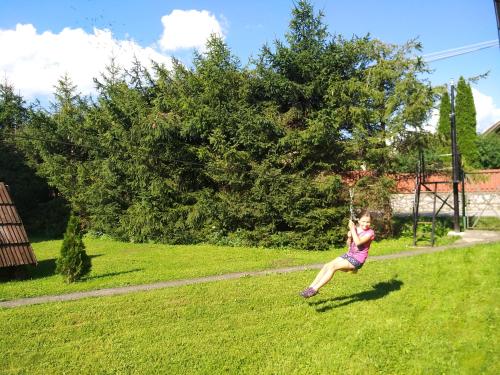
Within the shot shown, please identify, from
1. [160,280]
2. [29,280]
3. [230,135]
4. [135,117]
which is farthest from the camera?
[135,117]

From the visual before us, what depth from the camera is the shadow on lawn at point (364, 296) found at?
7682mm

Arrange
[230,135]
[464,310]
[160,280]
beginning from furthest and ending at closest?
[230,135] → [160,280] → [464,310]

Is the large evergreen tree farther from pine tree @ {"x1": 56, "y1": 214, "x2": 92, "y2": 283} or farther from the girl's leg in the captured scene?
the girl's leg

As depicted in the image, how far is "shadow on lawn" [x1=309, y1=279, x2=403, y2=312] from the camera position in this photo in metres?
7.68

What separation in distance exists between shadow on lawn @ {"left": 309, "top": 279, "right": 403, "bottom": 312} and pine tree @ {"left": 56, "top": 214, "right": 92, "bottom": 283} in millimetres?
5975

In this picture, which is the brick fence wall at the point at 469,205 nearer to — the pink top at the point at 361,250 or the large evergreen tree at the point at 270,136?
the large evergreen tree at the point at 270,136

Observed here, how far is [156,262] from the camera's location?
1342 cm

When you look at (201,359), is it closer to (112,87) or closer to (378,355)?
(378,355)

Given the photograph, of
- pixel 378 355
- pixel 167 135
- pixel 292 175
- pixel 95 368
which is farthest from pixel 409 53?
pixel 95 368

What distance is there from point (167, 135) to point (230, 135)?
241cm

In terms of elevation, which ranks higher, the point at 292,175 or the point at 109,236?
the point at 292,175

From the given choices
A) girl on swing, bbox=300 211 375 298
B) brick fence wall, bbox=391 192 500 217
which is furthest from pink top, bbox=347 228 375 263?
brick fence wall, bbox=391 192 500 217

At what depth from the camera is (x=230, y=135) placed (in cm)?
1641

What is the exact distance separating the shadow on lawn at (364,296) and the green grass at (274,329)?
0.02 m
